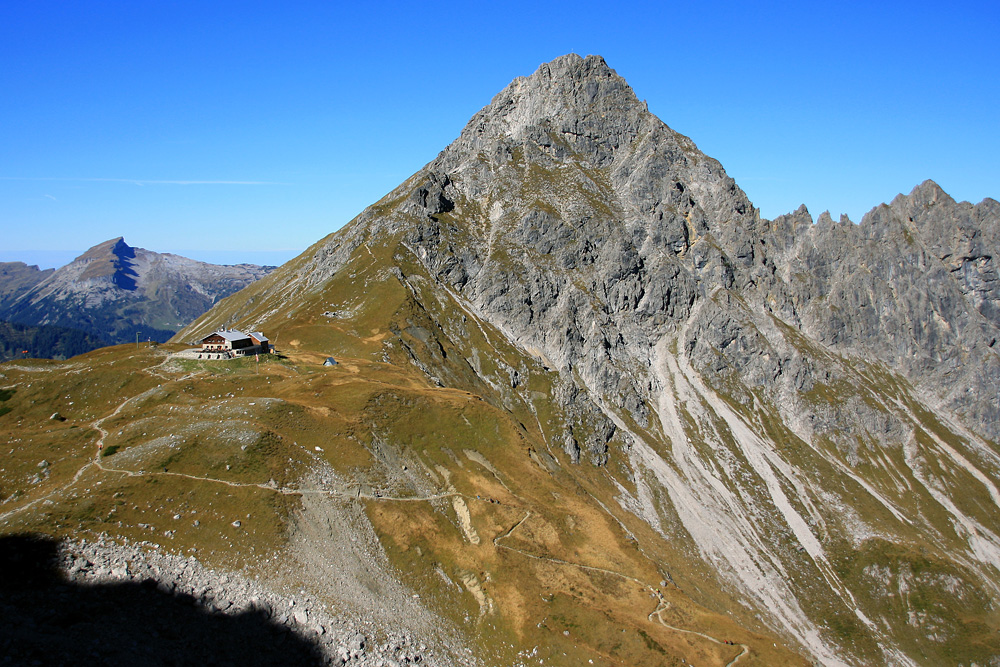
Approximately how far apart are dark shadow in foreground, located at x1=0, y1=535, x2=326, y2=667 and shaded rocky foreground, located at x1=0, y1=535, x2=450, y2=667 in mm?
70

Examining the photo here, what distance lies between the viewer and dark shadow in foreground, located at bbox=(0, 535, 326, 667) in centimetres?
3444

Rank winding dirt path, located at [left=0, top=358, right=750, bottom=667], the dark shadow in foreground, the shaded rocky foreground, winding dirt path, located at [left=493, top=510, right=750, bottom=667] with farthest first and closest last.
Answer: winding dirt path, located at [left=493, top=510, right=750, bottom=667]
winding dirt path, located at [left=0, top=358, right=750, bottom=667]
the shaded rocky foreground
the dark shadow in foreground

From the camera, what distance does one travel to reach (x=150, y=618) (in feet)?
134

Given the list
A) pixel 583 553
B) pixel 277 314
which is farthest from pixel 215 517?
pixel 277 314

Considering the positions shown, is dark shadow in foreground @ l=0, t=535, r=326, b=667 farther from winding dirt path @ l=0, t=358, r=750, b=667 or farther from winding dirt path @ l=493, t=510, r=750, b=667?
winding dirt path @ l=493, t=510, r=750, b=667

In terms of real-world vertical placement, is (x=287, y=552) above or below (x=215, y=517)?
below

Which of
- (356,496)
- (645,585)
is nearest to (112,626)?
(356,496)

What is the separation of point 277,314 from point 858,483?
218m

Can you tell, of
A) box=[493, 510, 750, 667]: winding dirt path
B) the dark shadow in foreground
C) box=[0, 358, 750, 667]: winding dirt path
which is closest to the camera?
the dark shadow in foreground

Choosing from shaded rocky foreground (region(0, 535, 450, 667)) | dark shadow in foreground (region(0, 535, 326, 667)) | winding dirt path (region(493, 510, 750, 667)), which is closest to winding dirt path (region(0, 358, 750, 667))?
winding dirt path (region(493, 510, 750, 667))

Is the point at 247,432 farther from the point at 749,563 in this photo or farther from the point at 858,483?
the point at 858,483

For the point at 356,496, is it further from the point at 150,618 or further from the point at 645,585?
the point at 645,585

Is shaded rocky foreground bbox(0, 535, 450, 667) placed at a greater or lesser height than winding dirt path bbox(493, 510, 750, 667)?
greater

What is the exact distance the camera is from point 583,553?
70.2 metres
